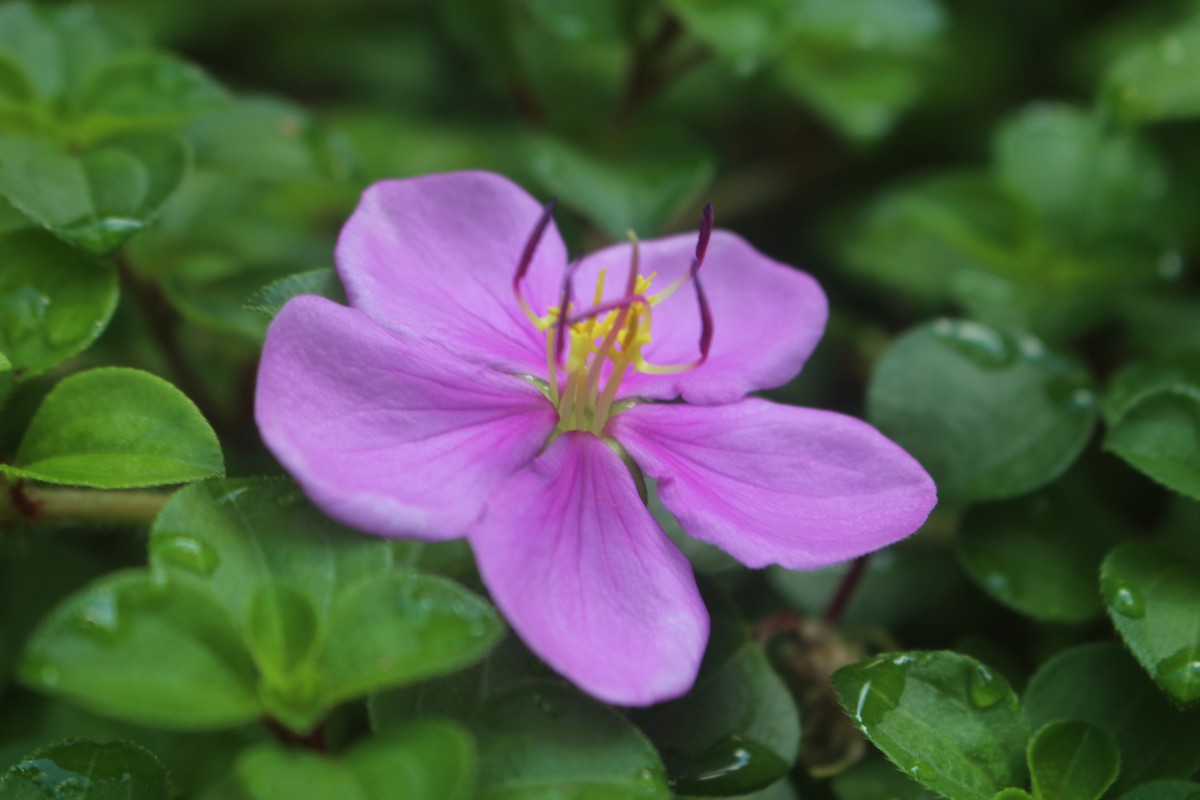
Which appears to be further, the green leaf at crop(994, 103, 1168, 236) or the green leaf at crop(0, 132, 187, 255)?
the green leaf at crop(994, 103, 1168, 236)

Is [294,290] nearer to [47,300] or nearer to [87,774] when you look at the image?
[47,300]

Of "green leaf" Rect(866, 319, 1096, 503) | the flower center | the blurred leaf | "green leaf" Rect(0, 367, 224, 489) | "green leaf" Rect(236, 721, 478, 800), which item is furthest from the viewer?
the blurred leaf

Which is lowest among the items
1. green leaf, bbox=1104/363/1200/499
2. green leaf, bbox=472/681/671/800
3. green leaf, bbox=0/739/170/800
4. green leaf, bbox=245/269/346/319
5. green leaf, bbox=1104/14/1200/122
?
green leaf, bbox=0/739/170/800

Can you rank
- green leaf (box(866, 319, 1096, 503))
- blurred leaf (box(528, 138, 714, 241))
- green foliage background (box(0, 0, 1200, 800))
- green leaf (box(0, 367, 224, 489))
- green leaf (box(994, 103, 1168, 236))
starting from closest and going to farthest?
green foliage background (box(0, 0, 1200, 800)), green leaf (box(0, 367, 224, 489)), green leaf (box(866, 319, 1096, 503)), blurred leaf (box(528, 138, 714, 241)), green leaf (box(994, 103, 1168, 236))

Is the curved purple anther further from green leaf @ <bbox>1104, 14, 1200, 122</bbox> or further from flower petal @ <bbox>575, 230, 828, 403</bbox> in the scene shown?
green leaf @ <bbox>1104, 14, 1200, 122</bbox>

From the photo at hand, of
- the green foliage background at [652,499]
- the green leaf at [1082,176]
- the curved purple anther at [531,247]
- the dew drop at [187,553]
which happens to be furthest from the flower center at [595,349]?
the green leaf at [1082,176]

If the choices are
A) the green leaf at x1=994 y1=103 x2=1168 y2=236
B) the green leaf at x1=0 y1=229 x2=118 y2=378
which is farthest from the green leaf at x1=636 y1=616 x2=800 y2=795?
the green leaf at x1=994 y1=103 x2=1168 y2=236

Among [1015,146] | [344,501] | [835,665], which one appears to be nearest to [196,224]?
[344,501]

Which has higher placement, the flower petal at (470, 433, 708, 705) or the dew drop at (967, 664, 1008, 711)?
the flower petal at (470, 433, 708, 705)
